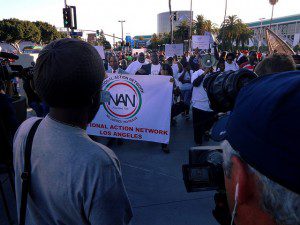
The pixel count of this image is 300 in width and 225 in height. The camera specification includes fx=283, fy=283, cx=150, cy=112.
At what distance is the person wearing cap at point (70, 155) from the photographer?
105 cm

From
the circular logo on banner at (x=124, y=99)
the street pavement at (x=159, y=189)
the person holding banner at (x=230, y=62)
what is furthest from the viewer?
→ the person holding banner at (x=230, y=62)

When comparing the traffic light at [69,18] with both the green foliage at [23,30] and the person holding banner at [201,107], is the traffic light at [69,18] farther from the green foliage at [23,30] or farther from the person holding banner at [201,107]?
the green foliage at [23,30]

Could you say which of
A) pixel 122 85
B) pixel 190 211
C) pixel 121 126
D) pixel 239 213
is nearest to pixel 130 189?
pixel 190 211

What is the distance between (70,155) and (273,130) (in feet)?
2.44

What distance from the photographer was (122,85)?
5527 mm

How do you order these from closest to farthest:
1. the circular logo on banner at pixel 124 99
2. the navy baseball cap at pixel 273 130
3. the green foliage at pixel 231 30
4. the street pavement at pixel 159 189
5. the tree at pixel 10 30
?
the navy baseball cap at pixel 273 130 → the street pavement at pixel 159 189 → the circular logo on banner at pixel 124 99 → the tree at pixel 10 30 → the green foliage at pixel 231 30

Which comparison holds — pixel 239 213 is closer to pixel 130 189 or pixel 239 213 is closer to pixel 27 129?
pixel 27 129

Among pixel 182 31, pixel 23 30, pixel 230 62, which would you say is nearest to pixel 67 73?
pixel 230 62

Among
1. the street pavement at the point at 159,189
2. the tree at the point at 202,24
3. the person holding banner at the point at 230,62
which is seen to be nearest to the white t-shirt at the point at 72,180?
the street pavement at the point at 159,189

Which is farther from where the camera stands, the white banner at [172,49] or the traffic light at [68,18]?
the white banner at [172,49]

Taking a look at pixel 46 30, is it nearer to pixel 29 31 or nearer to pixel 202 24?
pixel 29 31

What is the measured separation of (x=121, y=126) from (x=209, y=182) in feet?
14.6

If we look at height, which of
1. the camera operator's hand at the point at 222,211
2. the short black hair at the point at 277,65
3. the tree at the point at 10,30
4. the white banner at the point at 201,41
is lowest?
the camera operator's hand at the point at 222,211

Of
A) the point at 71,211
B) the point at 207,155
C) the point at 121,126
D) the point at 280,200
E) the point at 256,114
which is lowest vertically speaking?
the point at 121,126
